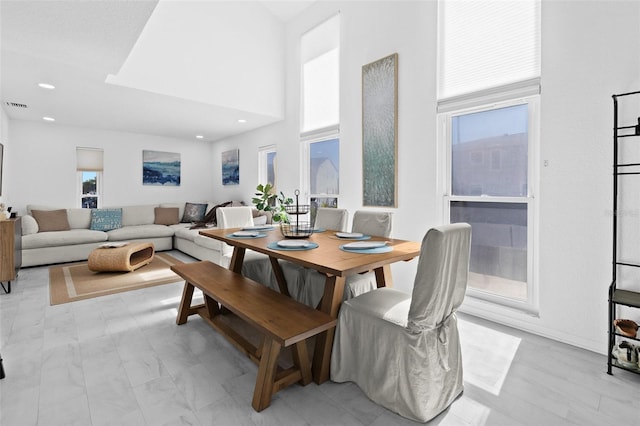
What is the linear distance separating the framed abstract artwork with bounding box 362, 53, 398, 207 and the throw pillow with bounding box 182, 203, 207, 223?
398cm

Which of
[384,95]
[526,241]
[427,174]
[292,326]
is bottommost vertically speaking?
[292,326]

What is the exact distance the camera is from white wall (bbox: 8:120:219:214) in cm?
527

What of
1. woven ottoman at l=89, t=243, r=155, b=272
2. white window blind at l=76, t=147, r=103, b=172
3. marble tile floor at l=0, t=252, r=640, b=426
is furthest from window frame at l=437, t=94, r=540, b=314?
white window blind at l=76, t=147, r=103, b=172

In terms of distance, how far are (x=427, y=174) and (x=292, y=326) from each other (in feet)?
7.46

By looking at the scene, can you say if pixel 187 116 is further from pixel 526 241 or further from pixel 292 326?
pixel 526 241

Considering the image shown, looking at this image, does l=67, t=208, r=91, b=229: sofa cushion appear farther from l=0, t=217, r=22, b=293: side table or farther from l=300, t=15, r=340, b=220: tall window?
l=300, t=15, r=340, b=220: tall window

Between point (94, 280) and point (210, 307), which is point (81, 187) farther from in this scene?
point (210, 307)

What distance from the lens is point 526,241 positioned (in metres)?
2.64

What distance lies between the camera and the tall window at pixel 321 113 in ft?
14.3

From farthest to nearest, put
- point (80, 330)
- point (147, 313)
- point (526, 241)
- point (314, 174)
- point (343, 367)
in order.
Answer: point (314, 174) → point (147, 313) → point (526, 241) → point (80, 330) → point (343, 367)

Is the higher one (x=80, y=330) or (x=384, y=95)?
(x=384, y=95)

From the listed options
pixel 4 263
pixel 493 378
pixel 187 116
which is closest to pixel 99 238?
pixel 4 263

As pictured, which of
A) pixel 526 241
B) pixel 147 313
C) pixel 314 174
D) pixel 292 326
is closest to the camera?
pixel 292 326

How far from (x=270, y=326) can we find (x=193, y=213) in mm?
5487
